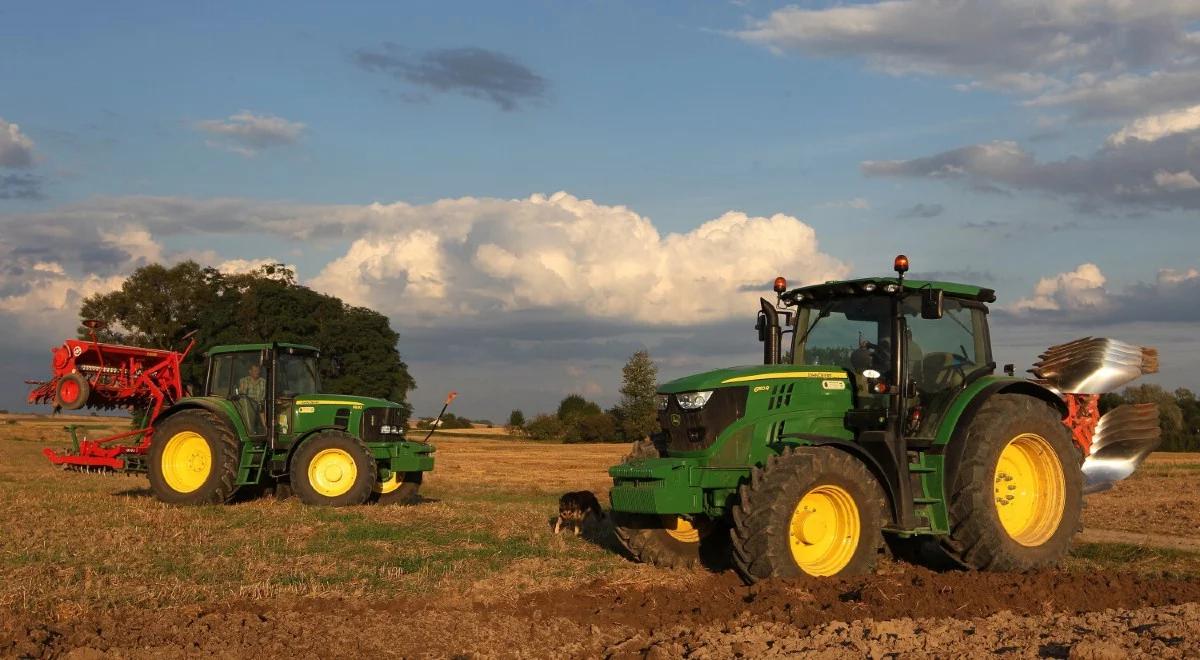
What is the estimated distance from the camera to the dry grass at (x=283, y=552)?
866 centimetres

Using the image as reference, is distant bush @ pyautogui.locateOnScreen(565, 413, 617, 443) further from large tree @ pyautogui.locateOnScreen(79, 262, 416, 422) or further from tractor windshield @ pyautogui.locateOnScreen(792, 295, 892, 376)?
tractor windshield @ pyautogui.locateOnScreen(792, 295, 892, 376)

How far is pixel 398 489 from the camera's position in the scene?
17469mm

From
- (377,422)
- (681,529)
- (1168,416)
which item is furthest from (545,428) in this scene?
(681,529)

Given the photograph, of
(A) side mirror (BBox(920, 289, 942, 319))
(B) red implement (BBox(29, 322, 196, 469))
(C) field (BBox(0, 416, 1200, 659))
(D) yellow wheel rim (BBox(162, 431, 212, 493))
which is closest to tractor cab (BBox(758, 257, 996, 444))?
(A) side mirror (BBox(920, 289, 942, 319))

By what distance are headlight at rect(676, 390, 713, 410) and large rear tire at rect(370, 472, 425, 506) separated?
27.9ft

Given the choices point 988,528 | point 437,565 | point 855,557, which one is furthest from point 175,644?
point 988,528

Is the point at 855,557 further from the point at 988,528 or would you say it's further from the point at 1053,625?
the point at 1053,625

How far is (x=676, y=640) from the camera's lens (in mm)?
6938

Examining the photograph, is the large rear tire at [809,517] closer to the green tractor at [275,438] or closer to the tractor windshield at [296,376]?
the green tractor at [275,438]

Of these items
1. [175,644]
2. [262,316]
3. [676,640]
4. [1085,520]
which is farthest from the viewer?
[262,316]

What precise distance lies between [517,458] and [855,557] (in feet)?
96.0

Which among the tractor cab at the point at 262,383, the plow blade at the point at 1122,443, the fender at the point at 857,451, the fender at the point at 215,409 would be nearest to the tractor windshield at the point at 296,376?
the tractor cab at the point at 262,383

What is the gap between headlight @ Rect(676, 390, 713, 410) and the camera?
9477 millimetres

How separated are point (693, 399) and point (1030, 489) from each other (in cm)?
332
